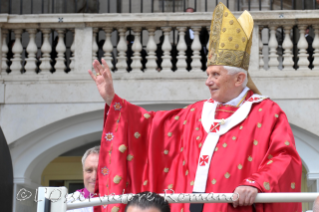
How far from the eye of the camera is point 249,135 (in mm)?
3182

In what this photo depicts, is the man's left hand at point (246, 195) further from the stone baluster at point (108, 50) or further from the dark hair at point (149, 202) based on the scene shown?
the stone baluster at point (108, 50)

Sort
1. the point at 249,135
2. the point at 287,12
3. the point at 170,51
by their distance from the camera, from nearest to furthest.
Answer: the point at 249,135, the point at 287,12, the point at 170,51

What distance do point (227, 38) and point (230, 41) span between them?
28 mm

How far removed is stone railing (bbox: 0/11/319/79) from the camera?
19.3 ft

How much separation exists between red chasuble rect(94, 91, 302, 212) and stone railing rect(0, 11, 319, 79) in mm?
2434

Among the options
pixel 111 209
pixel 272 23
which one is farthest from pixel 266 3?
pixel 111 209

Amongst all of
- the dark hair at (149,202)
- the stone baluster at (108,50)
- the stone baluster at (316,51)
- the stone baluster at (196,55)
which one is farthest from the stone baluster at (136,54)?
the dark hair at (149,202)

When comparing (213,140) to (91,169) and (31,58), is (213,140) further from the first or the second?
(31,58)

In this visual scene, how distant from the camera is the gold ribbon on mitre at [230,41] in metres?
3.38

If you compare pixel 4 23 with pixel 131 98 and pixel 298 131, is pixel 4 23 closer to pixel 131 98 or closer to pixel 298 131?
pixel 131 98

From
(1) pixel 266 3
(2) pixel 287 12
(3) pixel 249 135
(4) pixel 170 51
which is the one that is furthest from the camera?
(1) pixel 266 3

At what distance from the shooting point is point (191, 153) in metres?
3.32

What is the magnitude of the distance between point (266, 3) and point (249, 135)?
208 inches

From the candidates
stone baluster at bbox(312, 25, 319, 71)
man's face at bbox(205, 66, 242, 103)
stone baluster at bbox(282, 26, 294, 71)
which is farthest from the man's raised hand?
stone baluster at bbox(312, 25, 319, 71)
